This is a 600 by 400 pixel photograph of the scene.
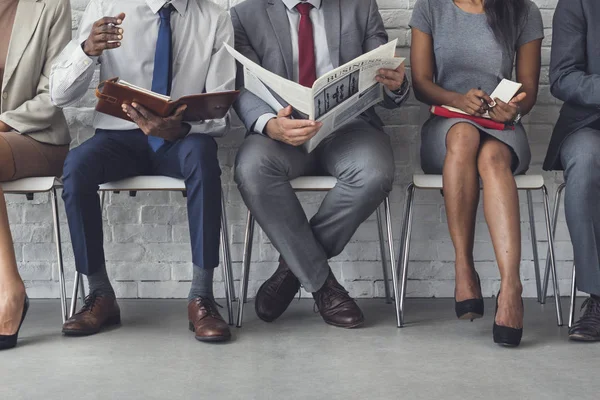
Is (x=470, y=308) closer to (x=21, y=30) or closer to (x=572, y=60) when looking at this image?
(x=572, y=60)

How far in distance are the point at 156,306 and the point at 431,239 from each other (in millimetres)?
1142

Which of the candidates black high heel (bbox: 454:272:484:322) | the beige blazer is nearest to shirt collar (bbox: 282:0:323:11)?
the beige blazer

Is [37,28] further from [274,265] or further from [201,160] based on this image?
[274,265]

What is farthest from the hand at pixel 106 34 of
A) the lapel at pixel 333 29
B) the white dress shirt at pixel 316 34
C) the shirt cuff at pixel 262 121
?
the lapel at pixel 333 29

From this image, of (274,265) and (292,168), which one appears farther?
(274,265)

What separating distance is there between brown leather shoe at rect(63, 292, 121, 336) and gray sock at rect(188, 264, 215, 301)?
0.96 feet

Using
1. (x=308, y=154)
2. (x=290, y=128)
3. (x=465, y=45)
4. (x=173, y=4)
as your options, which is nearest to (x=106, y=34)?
(x=173, y=4)

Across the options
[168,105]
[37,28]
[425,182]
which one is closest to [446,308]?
[425,182]

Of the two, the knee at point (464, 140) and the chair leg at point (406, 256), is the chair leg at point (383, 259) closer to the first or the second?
the chair leg at point (406, 256)

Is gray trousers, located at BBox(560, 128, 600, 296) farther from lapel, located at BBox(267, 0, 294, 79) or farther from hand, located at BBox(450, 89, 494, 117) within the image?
lapel, located at BBox(267, 0, 294, 79)

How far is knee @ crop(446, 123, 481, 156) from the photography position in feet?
8.55

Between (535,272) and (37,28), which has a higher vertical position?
(37,28)

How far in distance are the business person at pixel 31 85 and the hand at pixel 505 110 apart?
60.3 inches

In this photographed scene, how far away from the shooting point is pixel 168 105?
8.05 feet
